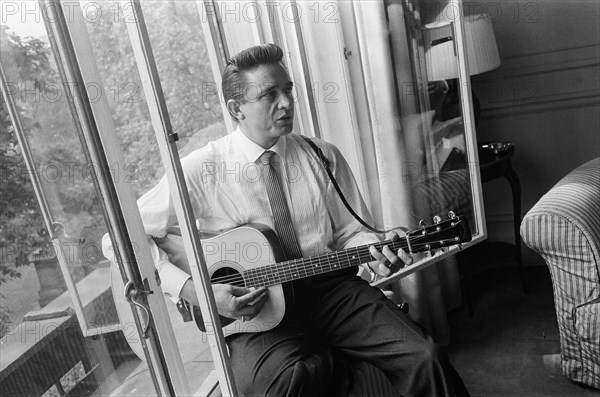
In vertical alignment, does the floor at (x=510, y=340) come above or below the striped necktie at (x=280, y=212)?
below

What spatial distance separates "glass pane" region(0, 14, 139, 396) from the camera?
98 cm

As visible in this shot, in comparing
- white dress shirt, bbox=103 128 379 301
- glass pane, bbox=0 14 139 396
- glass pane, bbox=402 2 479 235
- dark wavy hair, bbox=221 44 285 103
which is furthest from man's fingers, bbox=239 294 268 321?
glass pane, bbox=402 2 479 235

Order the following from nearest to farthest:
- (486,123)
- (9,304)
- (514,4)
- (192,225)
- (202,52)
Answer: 1. (9,304)
2. (192,225)
3. (202,52)
4. (514,4)
5. (486,123)

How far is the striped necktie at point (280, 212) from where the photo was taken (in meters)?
1.26

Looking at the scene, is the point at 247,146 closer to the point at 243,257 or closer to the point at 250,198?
the point at 250,198

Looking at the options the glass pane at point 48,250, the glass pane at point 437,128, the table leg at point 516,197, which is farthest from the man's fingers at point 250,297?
the table leg at point 516,197

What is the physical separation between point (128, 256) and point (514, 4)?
1.88m

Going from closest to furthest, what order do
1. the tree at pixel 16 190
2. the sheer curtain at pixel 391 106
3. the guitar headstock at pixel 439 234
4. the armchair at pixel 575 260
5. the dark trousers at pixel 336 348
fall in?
the tree at pixel 16 190 < the dark trousers at pixel 336 348 < the guitar headstock at pixel 439 234 < the armchair at pixel 575 260 < the sheer curtain at pixel 391 106

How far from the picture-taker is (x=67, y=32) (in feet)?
3.50

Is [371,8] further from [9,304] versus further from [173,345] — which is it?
[9,304]

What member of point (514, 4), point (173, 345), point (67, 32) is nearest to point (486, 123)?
point (514, 4)

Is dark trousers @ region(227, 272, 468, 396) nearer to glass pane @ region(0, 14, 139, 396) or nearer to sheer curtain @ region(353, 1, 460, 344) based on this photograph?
glass pane @ region(0, 14, 139, 396)

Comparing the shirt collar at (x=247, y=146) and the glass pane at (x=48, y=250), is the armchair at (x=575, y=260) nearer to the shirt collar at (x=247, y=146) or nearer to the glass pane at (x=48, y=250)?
the shirt collar at (x=247, y=146)

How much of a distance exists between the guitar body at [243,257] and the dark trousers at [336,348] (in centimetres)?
2
